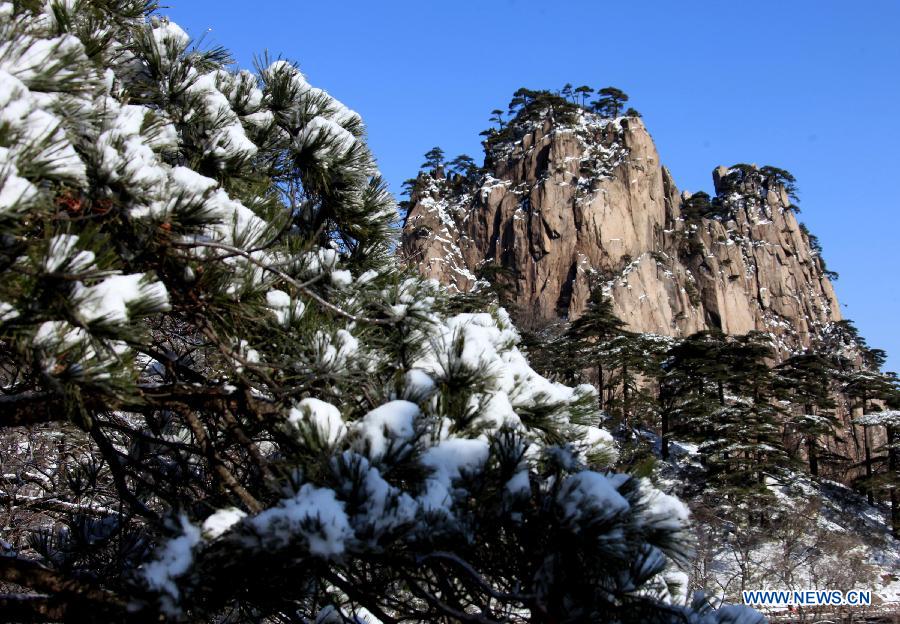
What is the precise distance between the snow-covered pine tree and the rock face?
35429mm

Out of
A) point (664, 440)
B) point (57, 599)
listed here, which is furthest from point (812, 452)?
point (57, 599)

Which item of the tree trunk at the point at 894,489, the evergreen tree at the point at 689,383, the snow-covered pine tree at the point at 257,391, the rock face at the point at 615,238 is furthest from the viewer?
the rock face at the point at 615,238

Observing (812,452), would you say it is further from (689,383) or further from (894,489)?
(689,383)

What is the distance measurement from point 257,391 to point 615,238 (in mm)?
44002

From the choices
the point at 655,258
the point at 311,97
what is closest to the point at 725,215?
the point at 655,258

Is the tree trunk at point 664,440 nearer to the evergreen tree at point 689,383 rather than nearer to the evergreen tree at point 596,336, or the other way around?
the evergreen tree at point 689,383

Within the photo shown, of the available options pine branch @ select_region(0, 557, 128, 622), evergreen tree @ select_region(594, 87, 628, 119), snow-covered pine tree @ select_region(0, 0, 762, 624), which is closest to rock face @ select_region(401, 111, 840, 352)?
evergreen tree @ select_region(594, 87, 628, 119)

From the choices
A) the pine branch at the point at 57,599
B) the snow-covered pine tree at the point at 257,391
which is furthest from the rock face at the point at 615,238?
the pine branch at the point at 57,599

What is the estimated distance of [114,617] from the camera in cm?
159

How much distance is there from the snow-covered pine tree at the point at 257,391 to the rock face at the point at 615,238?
1395 inches

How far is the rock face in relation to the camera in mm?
43250

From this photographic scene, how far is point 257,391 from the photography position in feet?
6.49

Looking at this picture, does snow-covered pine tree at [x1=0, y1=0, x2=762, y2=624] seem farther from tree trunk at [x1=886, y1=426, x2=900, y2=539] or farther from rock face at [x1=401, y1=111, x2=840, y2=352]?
rock face at [x1=401, y1=111, x2=840, y2=352]

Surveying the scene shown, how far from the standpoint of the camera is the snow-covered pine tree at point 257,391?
136 centimetres
